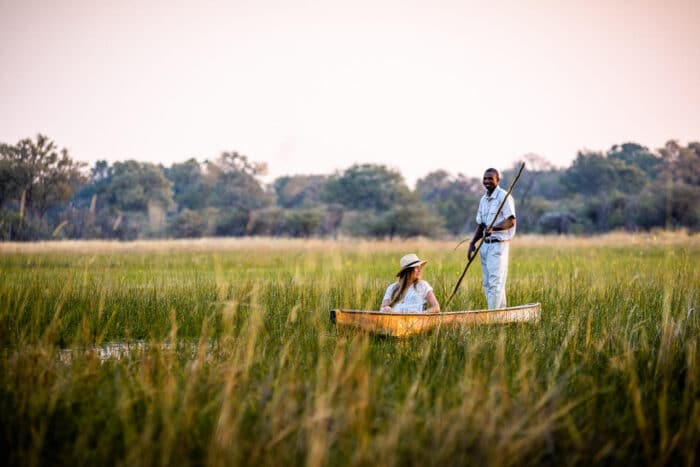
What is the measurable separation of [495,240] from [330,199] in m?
51.5

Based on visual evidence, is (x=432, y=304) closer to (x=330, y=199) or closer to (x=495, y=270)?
(x=495, y=270)

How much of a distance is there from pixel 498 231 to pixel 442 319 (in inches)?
76.0

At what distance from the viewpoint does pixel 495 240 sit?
855 centimetres

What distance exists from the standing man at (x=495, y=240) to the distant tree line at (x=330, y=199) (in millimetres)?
25011

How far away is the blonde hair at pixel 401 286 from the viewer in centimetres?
759

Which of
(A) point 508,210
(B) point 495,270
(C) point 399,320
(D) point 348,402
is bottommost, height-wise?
(D) point 348,402

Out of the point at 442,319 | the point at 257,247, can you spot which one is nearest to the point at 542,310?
the point at 442,319

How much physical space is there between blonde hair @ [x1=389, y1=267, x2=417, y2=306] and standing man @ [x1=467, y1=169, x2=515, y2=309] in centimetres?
128

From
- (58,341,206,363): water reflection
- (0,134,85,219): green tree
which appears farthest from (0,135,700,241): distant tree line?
(58,341,206,363): water reflection

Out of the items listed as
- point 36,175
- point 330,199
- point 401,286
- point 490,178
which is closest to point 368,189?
point 330,199

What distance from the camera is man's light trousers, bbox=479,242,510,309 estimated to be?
8.51m

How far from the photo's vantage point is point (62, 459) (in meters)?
3.80

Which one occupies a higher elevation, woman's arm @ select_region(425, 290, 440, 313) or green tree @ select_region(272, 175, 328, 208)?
green tree @ select_region(272, 175, 328, 208)

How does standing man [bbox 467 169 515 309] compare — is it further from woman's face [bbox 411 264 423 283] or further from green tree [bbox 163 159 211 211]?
green tree [bbox 163 159 211 211]
